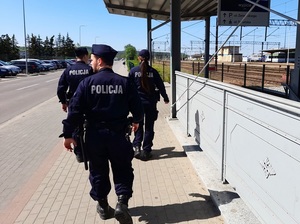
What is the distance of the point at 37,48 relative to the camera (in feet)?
273

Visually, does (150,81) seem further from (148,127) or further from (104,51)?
(104,51)

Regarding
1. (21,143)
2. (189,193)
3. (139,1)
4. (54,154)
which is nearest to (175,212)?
(189,193)

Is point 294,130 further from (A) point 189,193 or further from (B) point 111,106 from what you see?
(A) point 189,193

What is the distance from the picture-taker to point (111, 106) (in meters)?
3.20

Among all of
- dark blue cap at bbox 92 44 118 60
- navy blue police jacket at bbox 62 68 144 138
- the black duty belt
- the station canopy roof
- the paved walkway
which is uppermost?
the station canopy roof

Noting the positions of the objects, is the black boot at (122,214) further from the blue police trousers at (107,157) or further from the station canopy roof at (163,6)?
the station canopy roof at (163,6)

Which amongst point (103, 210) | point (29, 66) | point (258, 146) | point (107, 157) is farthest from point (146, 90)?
point (29, 66)

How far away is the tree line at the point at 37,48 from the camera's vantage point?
62.1 metres

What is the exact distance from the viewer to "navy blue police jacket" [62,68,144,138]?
318 cm

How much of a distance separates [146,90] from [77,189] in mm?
1966

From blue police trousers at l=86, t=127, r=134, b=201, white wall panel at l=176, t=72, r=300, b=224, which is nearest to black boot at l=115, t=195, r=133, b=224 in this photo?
blue police trousers at l=86, t=127, r=134, b=201

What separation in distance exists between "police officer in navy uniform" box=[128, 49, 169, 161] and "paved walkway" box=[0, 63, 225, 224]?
282mm

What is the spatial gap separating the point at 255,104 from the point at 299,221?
3.45 feet

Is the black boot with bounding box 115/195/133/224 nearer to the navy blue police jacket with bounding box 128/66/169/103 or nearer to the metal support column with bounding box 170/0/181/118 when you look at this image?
the navy blue police jacket with bounding box 128/66/169/103
